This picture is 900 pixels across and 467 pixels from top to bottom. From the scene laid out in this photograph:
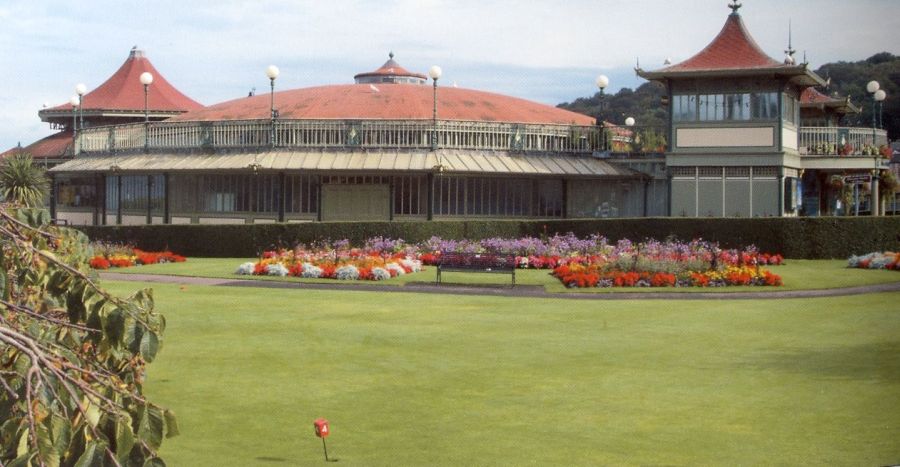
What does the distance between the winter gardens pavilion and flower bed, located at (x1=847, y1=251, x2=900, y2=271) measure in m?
12.2

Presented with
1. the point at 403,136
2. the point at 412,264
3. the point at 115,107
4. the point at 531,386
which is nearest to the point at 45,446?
the point at 531,386

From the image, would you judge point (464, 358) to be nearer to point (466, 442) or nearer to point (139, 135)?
point (466, 442)

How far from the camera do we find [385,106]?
6378 cm

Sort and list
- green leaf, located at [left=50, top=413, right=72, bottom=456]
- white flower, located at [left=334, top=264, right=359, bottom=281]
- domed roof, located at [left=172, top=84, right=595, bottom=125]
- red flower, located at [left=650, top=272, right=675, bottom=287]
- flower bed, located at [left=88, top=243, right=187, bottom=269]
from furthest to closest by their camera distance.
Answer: domed roof, located at [left=172, top=84, right=595, bottom=125], flower bed, located at [left=88, top=243, right=187, bottom=269], white flower, located at [left=334, top=264, right=359, bottom=281], red flower, located at [left=650, top=272, right=675, bottom=287], green leaf, located at [left=50, top=413, right=72, bottom=456]

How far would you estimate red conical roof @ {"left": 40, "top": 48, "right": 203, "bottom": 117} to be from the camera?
286ft

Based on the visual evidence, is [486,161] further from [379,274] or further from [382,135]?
[379,274]

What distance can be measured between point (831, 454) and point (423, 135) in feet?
147

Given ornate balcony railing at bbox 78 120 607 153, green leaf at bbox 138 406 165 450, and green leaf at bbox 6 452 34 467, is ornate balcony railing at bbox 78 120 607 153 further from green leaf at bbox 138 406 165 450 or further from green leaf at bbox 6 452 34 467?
green leaf at bbox 6 452 34 467

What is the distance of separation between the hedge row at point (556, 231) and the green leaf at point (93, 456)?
39560mm

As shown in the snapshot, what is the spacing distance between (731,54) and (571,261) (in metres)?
18.2

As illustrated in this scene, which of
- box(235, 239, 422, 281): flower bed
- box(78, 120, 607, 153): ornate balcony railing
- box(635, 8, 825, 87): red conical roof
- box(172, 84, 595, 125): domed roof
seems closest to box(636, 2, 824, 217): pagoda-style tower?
box(635, 8, 825, 87): red conical roof

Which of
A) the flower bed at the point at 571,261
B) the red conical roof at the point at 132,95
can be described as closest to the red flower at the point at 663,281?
the flower bed at the point at 571,261

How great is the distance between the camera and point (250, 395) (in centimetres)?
1534

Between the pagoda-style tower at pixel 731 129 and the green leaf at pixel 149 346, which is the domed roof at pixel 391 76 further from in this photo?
the green leaf at pixel 149 346
